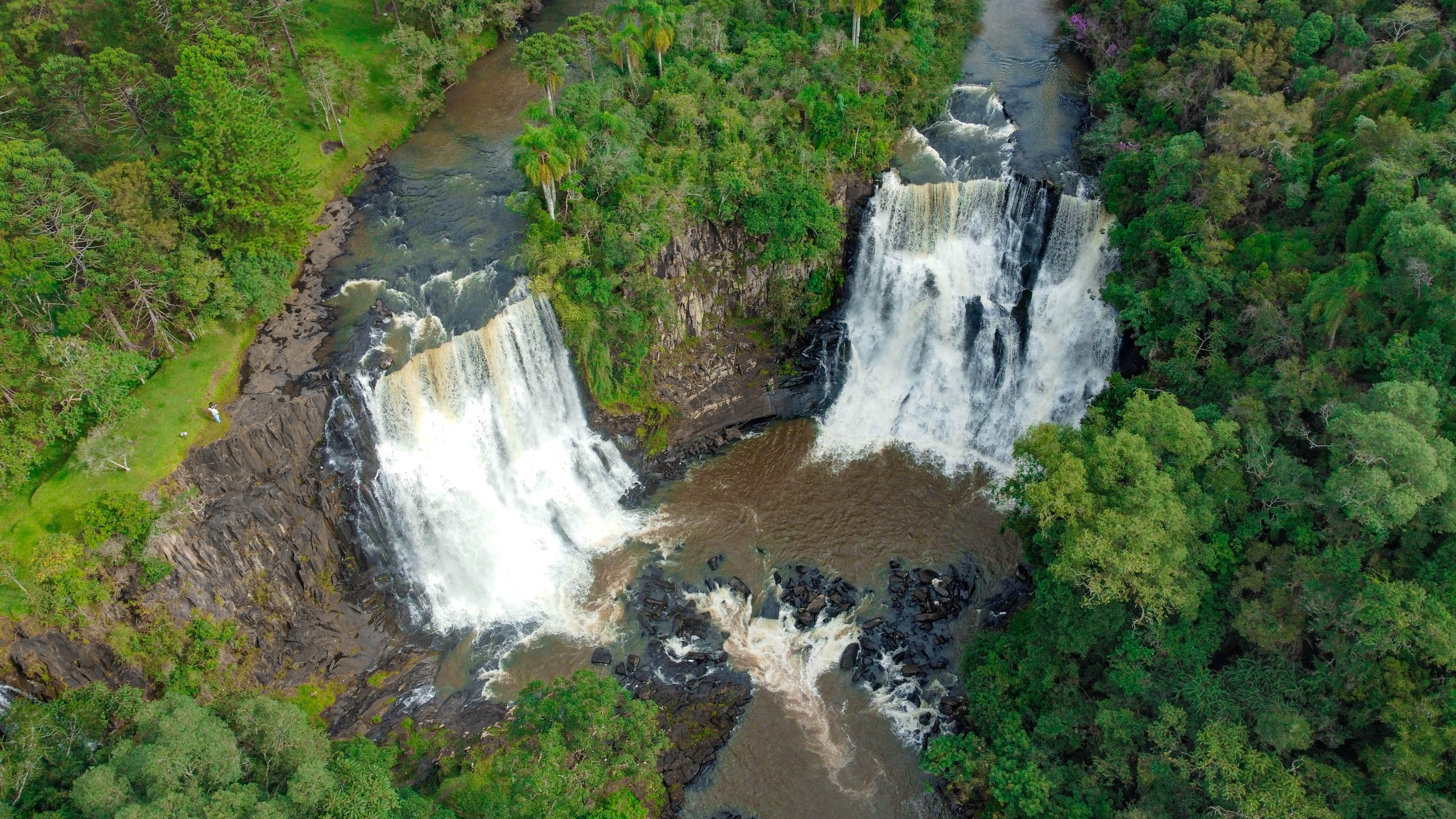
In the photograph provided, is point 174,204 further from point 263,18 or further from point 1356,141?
point 1356,141

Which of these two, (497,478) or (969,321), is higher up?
(969,321)

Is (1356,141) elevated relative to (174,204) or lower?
lower

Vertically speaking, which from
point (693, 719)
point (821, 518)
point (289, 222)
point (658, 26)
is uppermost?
point (658, 26)

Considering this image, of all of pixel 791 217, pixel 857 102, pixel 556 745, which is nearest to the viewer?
pixel 556 745

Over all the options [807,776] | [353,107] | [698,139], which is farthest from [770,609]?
[353,107]

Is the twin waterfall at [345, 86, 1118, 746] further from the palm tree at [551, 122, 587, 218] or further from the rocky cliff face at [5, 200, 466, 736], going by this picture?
the palm tree at [551, 122, 587, 218]

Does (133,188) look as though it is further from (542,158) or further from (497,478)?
(497,478)

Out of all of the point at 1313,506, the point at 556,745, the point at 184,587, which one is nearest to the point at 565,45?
the point at 184,587
